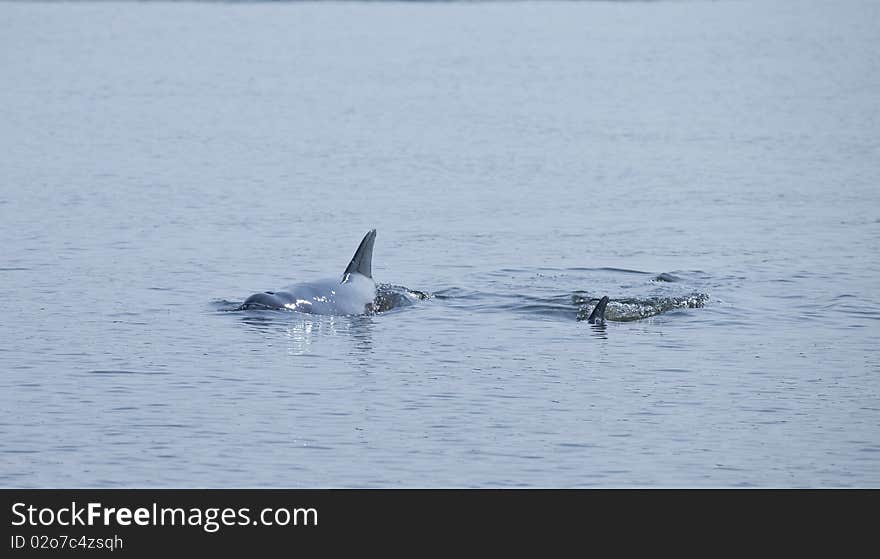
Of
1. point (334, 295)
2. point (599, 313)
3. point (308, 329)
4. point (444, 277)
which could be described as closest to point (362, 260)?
point (334, 295)

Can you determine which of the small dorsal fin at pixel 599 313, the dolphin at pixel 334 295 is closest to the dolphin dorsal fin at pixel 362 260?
the dolphin at pixel 334 295

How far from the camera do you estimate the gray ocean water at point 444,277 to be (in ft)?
58.3

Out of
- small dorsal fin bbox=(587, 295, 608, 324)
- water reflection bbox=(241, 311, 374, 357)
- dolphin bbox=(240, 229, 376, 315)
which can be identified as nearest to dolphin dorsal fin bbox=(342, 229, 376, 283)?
dolphin bbox=(240, 229, 376, 315)

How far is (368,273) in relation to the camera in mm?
25531

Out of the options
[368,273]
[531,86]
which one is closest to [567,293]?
[368,273]

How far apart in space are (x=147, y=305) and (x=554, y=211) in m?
12.9

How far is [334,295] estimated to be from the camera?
24688 mm

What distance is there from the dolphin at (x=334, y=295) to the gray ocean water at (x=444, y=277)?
0.35m

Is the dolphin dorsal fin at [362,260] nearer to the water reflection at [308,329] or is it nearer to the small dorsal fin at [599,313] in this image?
the water reflection at [308,329]

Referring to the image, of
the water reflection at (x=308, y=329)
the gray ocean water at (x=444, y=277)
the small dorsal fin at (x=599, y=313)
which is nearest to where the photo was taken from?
the gray ocean water at (x=444, y=277)

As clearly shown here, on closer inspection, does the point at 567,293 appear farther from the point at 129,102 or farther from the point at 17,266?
the point at 129,102

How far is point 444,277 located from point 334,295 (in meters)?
3.61

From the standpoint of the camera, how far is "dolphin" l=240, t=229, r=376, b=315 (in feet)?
79.9

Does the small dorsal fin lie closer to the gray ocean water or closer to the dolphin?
the gray ocean water
